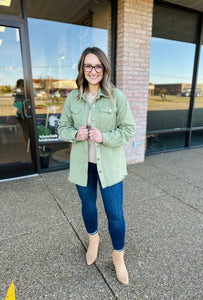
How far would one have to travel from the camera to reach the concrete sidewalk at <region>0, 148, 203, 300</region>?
1594 mm

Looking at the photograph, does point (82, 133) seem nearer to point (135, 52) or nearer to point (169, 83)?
point (135, 52)

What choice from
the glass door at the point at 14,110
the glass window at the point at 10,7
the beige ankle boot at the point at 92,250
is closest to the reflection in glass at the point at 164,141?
the glass door at the point at 14,110

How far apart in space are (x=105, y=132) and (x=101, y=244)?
122 centimetres

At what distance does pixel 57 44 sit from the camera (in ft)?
12.7

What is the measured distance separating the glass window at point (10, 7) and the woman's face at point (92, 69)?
252 centimetres

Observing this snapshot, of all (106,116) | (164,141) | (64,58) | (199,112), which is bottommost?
(164,141)

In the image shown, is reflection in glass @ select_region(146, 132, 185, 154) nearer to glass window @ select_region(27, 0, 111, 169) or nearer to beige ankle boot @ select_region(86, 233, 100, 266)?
glass window @ select_region(27, 0, 111, 169)

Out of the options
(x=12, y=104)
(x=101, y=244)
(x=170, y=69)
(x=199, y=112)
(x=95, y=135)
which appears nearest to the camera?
(x=95, y=135)

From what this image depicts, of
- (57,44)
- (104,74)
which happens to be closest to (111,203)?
(104,74)

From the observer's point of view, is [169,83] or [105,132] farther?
[169,83]

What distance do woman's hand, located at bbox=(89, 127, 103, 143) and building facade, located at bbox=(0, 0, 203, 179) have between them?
8.06ft

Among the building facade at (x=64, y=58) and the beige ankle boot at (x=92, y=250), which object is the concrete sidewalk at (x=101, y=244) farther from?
the building facade at (x=64, y=58)

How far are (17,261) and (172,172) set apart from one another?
3036mm

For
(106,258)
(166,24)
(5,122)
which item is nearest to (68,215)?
(106,258)
